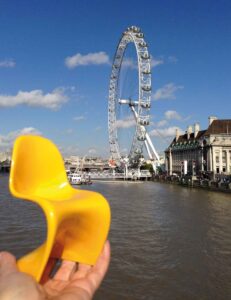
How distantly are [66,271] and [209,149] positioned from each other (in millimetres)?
44485

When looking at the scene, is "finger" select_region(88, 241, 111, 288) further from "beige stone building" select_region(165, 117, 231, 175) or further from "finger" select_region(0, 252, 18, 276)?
"beige stone building" select_region(165, 117, 231, 175)

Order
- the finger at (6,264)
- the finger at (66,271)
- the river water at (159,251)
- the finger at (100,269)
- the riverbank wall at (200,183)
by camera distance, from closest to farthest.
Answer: the finger at (6,264), the finger at (100,269), the finger at (66,271), the river water at (159,251), the riverbank wall at (200,183)

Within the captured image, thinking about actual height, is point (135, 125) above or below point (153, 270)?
above

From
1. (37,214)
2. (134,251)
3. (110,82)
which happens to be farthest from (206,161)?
(134,251)

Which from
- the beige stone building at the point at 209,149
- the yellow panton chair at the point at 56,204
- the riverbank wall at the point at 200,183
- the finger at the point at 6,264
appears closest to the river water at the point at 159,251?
the yellow panton chair at the point at 56,204

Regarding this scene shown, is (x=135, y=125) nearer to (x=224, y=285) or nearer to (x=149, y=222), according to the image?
(x=149, y=222)

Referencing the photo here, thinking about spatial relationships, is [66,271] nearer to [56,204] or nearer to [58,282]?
[58,282]

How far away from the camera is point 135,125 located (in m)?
41.3

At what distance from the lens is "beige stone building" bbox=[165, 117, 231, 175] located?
44906 mm

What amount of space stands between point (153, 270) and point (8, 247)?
3.30 m

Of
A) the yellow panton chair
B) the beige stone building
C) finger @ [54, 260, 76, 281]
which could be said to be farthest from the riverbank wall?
finger @ [54, 260, 76, 281]

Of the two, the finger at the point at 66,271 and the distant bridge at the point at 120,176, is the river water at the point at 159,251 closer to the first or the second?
the finger at the point at 66,271

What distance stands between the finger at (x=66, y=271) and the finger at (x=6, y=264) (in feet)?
0.88

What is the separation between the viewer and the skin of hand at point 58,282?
168 cm
